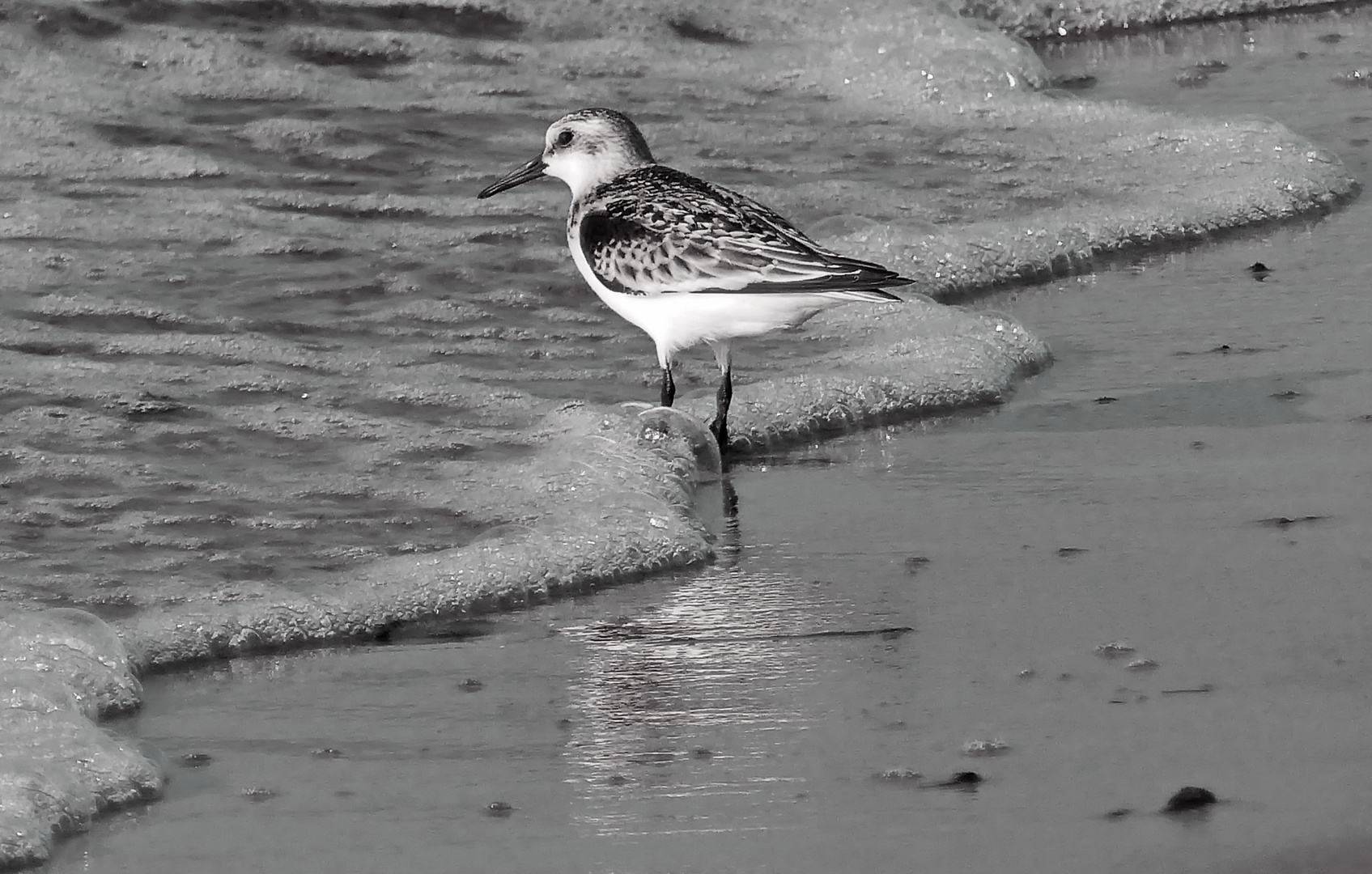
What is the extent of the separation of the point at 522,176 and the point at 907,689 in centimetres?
307

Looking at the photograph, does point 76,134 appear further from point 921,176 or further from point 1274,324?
point 1274,324

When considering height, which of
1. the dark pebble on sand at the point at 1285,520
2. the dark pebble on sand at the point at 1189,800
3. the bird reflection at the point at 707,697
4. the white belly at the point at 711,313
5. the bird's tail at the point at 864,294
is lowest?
the bird reflection at the point at 707,697

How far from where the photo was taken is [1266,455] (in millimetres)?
4973

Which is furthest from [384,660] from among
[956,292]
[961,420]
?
[956,292]

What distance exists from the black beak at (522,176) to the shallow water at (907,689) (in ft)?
4.84

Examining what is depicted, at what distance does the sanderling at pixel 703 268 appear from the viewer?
5281 mm

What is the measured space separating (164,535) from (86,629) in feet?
2.39

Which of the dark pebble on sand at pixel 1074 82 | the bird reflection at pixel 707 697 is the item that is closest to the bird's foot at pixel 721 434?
the bird reflection at pixel 707 697

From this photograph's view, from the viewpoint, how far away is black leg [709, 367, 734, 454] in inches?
212

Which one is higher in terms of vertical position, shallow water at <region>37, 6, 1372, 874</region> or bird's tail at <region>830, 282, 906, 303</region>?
bird's tail at <region>830, 282, 906, 303</region>

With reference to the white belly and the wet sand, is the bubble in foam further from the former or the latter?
the white belly

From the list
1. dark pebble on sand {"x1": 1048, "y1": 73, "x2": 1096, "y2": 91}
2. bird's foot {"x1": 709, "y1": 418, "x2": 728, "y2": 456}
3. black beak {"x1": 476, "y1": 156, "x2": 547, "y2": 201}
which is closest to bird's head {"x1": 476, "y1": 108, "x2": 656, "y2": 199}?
black beak {"x1": 476, "y1": 156, "x2": 547, "y2": 201}

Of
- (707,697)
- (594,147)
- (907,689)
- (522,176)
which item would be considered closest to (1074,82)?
(522,176)

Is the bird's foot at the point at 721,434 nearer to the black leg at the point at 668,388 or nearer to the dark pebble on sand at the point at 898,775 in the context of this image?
the black leg at the point at 668,388
